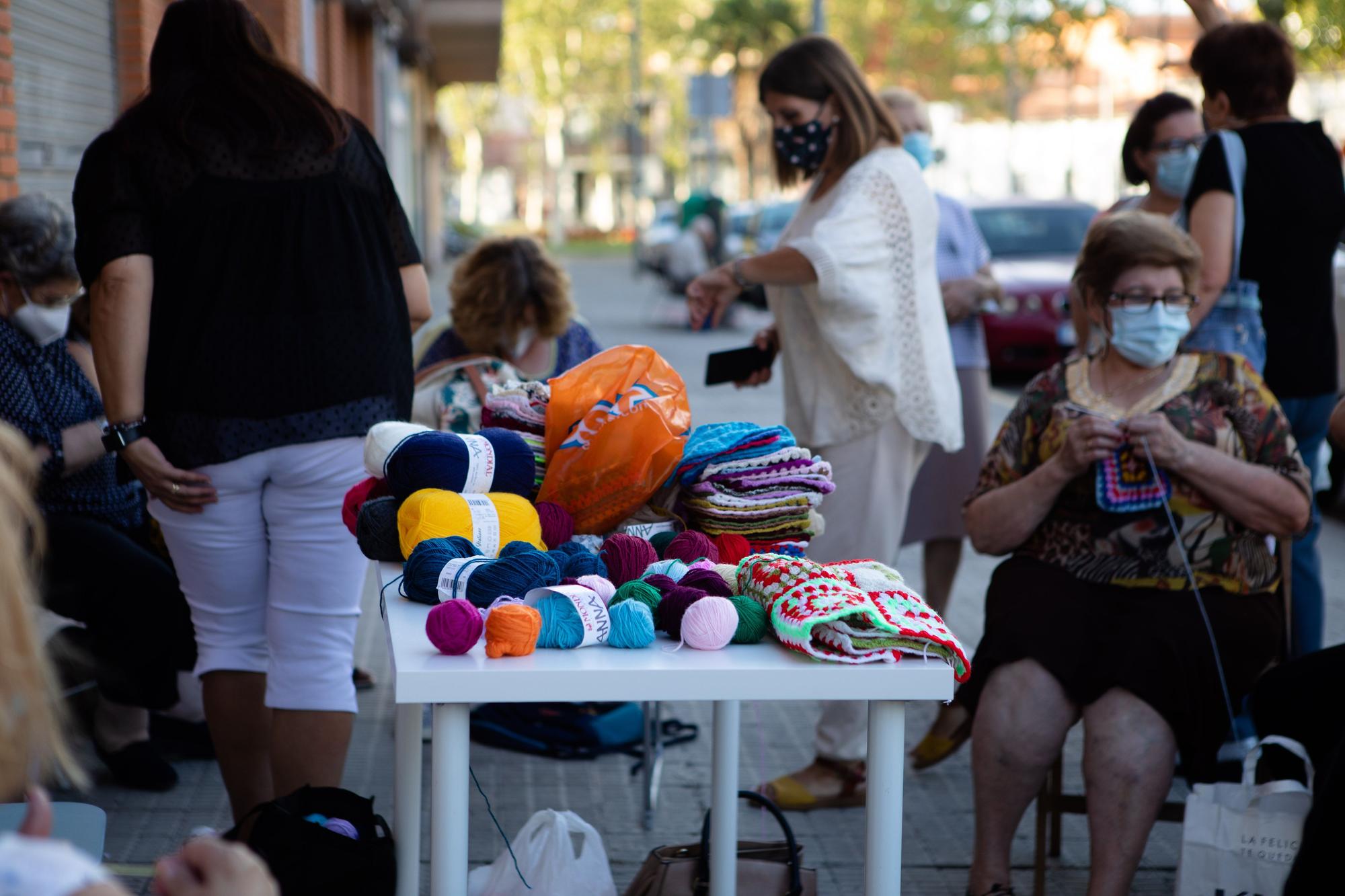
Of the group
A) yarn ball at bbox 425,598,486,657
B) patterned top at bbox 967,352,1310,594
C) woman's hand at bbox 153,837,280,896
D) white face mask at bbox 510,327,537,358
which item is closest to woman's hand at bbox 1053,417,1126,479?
patterned top at bbox 967,352,1310,594

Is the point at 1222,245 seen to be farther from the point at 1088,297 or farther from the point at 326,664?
the point at 326,664

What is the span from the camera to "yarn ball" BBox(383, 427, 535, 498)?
245 centimetres

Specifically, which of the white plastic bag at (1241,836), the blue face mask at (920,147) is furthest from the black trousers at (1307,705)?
the blue face mask at (920,147)

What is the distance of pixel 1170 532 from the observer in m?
3.21

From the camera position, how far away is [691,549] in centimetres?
245

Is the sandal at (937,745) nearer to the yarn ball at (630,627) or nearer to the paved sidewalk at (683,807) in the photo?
the paved sidewalk at (683,807)

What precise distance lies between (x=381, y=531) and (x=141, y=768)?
183 cm

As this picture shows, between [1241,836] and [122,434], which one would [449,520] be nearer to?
[122,434]

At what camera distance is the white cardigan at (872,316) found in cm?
360

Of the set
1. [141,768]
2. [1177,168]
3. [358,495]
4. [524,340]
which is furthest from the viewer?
[1177,168]

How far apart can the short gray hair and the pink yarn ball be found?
1965 millimetres

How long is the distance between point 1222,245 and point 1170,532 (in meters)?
1.02

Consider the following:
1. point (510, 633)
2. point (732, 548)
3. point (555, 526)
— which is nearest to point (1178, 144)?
point (732, 548)

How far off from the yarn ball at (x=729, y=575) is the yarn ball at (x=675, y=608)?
12cm
